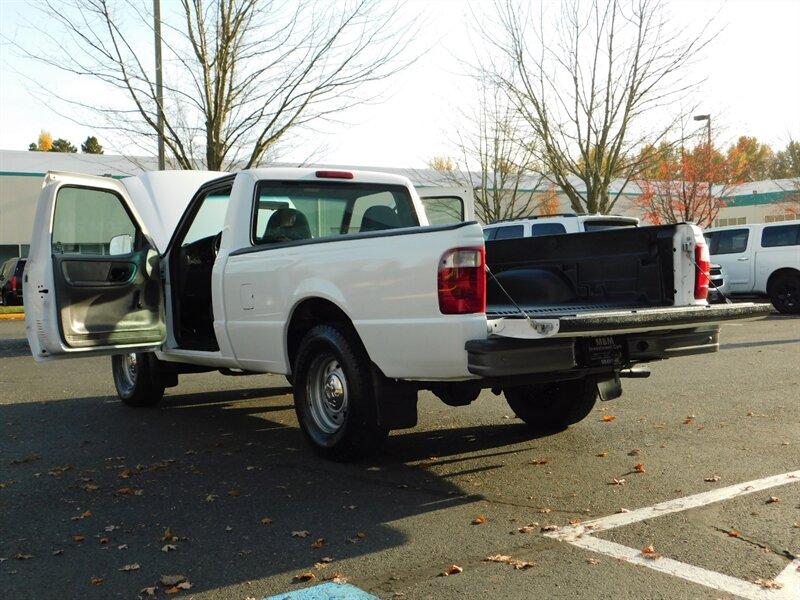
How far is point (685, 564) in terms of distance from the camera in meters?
3.90

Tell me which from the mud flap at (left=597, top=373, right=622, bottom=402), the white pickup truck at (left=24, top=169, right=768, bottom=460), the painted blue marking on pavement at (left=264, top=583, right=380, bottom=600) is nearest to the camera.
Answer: the painted blue marking on pavement at (left=264, top=583, right=380, bottom=600)

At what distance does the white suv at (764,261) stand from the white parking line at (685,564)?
49.0 ft

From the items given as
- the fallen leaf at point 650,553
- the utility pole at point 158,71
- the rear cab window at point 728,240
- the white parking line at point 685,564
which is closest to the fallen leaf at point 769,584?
the white parking line at point 685,564

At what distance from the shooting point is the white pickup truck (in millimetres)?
4977

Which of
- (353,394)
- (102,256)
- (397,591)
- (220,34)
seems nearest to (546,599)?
(397,591)

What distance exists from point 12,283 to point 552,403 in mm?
22813

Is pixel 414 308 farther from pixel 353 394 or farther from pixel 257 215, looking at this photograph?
pixel 257 215

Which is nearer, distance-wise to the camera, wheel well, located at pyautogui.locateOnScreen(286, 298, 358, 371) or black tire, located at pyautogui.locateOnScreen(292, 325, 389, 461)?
black tire, located at pyautogui.locateOnScreen(292, 325, 389, 461)

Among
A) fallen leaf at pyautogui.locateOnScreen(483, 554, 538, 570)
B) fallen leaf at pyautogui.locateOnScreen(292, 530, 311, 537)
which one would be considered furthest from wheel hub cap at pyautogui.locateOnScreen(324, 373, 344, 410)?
fallen leaf at pyautogui.locateOnScreen(483, 554, 538, 570)

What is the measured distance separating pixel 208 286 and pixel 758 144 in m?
78.7

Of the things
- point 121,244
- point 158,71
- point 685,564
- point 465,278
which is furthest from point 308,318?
point 158,71

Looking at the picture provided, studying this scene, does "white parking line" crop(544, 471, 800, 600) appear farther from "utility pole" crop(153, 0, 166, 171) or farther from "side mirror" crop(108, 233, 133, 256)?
"utility pole" crop(153, 0, 166, 171)

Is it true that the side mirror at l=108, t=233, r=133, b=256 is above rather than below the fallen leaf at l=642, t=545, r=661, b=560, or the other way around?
above

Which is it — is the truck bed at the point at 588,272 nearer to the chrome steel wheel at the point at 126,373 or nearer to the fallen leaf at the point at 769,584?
the fallen leaf at the point at 769,584
